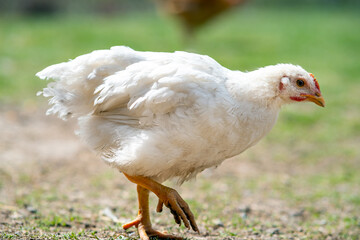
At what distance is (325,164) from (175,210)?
3169mm

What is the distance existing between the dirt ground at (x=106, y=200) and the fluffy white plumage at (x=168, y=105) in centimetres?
71

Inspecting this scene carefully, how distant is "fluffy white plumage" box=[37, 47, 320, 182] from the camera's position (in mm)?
3188

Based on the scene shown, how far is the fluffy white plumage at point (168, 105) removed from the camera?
3188 millimetres

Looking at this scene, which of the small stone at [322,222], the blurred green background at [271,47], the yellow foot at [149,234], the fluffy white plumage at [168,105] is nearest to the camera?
the fluffy white plumage at [168,105]

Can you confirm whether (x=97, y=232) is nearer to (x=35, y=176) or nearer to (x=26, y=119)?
(x=35, y=176)

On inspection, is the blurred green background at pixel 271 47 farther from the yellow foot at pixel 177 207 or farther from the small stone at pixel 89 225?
the small stone at pixel 89 225

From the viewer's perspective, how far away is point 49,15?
15.9 meters

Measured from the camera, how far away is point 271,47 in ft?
39.8

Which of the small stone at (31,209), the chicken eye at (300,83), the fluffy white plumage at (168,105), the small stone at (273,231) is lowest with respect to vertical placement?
the small stone at (31,209)

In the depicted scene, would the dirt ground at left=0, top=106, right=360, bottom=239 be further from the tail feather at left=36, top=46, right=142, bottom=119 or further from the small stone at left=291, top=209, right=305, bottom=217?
the tail feather at left=36, top=46, right=142, bottom=119

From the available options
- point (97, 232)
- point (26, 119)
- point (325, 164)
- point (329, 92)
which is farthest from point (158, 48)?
point (97, 232)

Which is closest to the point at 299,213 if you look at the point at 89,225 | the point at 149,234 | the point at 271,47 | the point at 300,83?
the point at 149,234

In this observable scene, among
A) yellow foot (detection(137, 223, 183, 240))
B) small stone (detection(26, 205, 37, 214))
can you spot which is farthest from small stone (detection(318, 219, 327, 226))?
small stone (detection(26, 205, 37, 214))

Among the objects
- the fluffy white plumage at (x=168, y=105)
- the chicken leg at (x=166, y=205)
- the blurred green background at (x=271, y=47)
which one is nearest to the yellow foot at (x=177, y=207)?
the chicken leg at (x=166, y=205)
